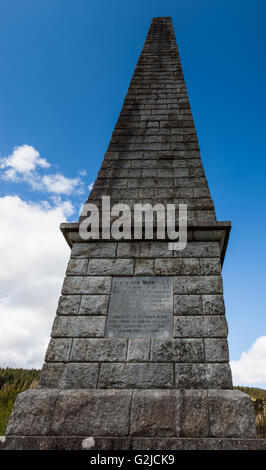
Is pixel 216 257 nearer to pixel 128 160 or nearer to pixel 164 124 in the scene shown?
pixel 128 160

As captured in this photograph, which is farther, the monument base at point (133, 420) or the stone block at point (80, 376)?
the stone block at point (80, 376)

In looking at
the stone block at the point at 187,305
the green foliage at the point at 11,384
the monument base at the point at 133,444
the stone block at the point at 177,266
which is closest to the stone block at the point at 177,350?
the stone block at the point at 187,305

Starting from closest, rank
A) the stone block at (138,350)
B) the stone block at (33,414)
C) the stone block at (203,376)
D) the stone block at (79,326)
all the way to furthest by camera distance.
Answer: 1. the stone block at (33,414)
2. the stone block at (203,376)
3. the stone block at (138,350)
4. the stone block at (79,326)

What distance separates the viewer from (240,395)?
9.78 feet

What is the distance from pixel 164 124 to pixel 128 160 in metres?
1.33

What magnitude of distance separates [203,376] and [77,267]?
216 centimetres

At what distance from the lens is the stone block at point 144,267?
402 centimetres

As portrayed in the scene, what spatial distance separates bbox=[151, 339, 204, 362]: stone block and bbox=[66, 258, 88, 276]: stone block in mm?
1414

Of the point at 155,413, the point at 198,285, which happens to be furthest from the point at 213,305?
the point at 155,413

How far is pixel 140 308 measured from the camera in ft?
12.1

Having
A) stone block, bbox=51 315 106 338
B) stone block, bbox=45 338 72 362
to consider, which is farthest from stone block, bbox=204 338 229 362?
stone block, bbox=45 338 72 362

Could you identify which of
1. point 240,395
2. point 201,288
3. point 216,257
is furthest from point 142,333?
point 216,257

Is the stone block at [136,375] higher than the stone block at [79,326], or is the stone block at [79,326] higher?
the stone block at [79,326]

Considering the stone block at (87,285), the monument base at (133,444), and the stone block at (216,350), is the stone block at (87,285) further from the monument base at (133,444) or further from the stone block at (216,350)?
the monument base at (133,444)
